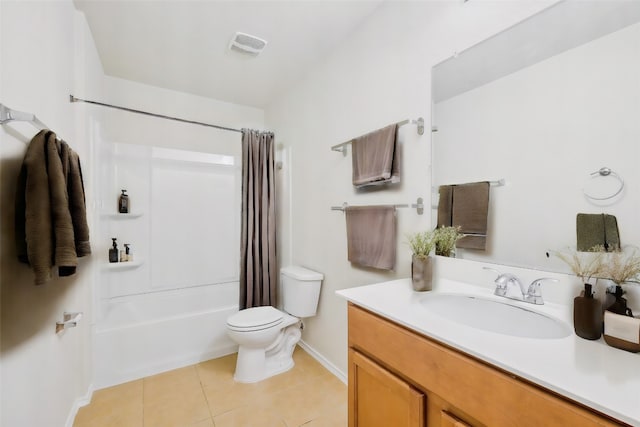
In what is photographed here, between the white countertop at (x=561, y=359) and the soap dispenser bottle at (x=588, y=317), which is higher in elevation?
the soap dispenser bottle at (x=588, y=317)

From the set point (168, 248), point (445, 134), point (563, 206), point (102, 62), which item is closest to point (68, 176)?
point (168, 248)

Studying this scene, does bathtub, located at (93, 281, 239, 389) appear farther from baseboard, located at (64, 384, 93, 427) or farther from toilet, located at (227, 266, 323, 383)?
toilet, located at (227, 266, 323, 383)

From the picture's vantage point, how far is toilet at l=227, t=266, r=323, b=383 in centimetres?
199

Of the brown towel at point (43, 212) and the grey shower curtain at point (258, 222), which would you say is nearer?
the brown towel at point (43, 212)

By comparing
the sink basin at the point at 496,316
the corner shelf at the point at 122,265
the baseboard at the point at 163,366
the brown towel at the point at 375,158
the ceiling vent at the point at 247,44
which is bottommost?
the baseboard at the point at 163,366

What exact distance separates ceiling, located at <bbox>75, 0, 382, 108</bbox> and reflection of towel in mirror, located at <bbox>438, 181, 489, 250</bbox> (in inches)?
50.5

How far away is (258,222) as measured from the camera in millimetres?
2723

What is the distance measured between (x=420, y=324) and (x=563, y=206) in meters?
0.69

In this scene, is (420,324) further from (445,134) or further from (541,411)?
(445,134)

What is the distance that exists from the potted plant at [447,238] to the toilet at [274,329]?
1.08 m

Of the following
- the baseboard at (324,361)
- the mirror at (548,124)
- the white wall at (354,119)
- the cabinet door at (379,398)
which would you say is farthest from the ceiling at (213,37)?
the baseboard at (324,361)

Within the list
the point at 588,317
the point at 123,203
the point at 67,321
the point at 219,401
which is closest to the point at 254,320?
the point at 219,401

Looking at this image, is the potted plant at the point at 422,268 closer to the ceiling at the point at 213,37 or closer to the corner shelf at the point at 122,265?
the ceiling at the point at 213,37

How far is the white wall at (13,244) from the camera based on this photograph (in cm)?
98
